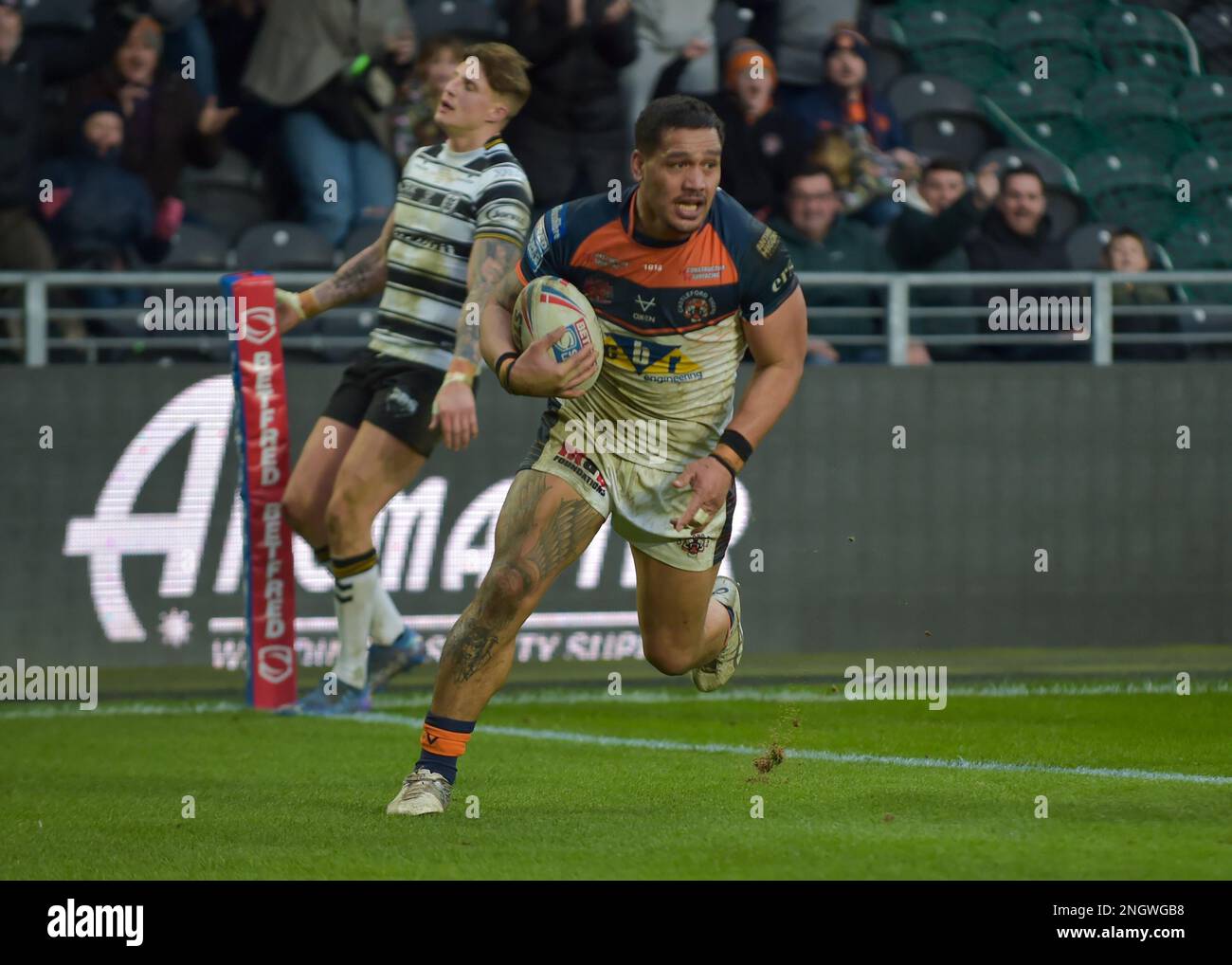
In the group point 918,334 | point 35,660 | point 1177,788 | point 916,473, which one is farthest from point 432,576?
point 1177,788

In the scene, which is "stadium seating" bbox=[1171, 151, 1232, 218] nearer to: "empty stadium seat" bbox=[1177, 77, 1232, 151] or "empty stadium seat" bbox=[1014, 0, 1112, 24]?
"empty stadium seat" bbox=[1177, 77, 1232, 151]

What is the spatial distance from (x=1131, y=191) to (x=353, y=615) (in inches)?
314

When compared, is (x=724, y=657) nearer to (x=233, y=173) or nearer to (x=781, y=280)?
(x=781, y=280)

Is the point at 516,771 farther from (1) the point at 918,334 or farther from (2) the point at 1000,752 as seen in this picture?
(1) the point at 918,334

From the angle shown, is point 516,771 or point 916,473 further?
point 916,473

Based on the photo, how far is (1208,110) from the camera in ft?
49.7

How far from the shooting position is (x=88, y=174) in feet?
38.3

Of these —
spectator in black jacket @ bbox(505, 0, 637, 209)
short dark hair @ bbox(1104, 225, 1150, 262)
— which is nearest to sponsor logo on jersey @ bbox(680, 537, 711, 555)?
spectator in black jacket @ bbox(505, 0, 637, 209)

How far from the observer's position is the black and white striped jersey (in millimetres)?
8633

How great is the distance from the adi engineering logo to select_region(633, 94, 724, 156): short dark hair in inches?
24.4

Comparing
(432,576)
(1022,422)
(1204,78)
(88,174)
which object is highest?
(1204,78)

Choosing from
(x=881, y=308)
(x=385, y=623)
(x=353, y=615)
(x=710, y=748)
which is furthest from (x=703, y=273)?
(x=881, y=308)
